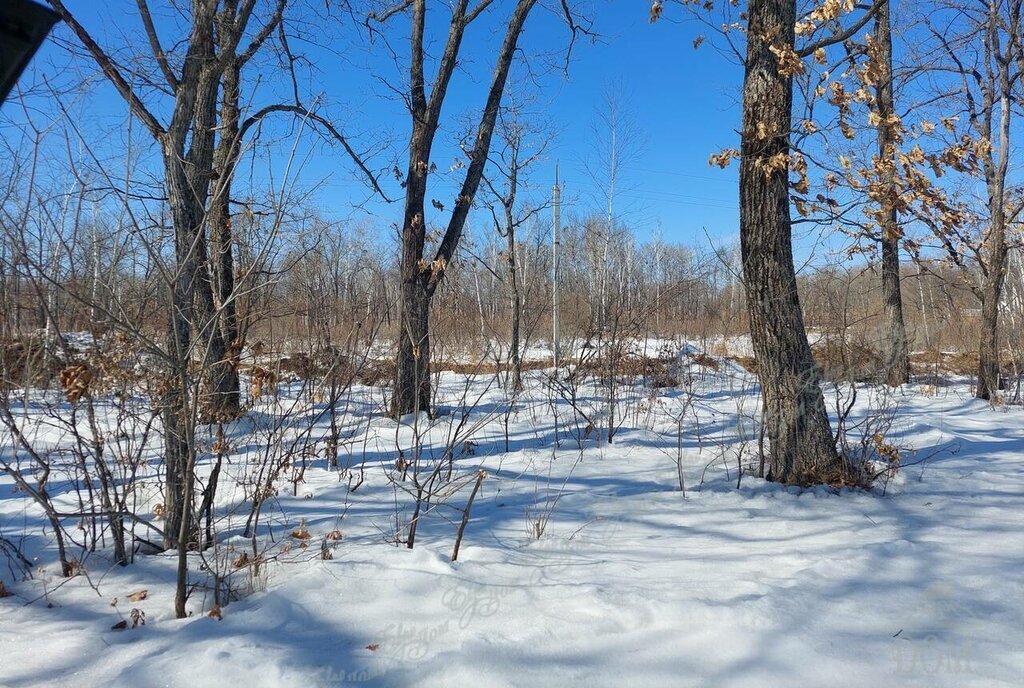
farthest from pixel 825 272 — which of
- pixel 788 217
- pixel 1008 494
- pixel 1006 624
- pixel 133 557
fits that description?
pixel 133 557

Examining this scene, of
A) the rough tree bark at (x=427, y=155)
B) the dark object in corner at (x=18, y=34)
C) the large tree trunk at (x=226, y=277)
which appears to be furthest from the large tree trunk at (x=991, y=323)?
the dark object in corner at (x=18, y=34)

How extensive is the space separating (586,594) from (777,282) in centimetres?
268

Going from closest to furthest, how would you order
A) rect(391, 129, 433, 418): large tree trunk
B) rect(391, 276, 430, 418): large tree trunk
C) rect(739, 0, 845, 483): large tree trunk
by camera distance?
rect(739, 0, 845, 483): large tree trunk
rect(391, 276, 430, 418): large tree trunk
rect(391, 129, 433, 418): large tree trunk

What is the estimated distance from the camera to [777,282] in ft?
14.3

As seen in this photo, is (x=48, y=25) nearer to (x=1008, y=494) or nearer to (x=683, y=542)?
(x=683, y=542)

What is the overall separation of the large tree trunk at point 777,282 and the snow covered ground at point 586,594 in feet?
1.00

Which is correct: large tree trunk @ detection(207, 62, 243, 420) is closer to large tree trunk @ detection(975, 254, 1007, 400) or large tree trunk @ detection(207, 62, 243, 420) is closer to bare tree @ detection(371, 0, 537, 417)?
bare tree @ detection(371, 0, 537, 417)

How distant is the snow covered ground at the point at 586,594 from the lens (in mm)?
2225

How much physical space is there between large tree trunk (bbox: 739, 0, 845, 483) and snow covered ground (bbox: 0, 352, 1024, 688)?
1.00 feet

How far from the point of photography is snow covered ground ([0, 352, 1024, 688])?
87.6 inches

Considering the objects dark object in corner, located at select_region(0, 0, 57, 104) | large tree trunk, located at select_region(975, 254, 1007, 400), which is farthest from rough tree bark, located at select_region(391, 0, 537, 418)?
large tree trunk, located at select_region(975, 254, 1007, 400)

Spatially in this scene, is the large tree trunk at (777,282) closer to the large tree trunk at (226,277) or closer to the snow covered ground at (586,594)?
the snow covered ground at (586,594)

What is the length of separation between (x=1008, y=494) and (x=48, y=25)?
527 cm

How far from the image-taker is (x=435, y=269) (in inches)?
264
